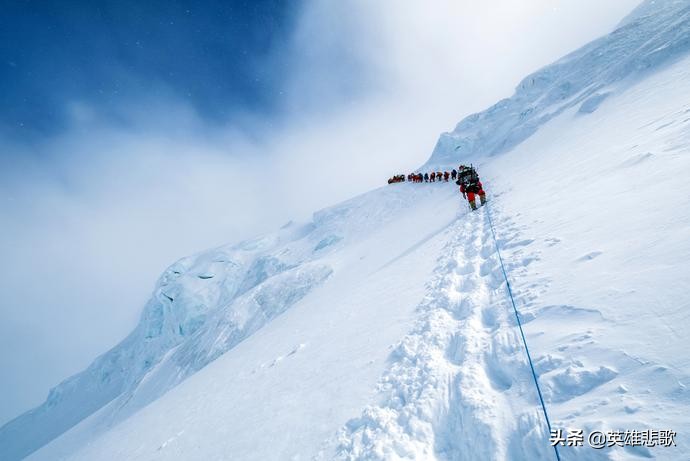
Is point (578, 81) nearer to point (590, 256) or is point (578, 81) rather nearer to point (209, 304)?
point (590, 256)

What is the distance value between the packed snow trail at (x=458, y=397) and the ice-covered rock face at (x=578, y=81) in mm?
24647

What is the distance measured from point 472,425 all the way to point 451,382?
682mm

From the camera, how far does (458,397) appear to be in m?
3.53

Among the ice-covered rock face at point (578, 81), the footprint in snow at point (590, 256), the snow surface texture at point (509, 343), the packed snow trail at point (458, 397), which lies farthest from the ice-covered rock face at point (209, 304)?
the footprint in snow at point (590, 256)

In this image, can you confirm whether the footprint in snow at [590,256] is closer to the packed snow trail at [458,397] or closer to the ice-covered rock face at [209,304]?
the packed snow trail at [458,397]

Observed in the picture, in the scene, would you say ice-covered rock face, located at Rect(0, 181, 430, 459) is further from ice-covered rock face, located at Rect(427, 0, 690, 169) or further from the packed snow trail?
the packed snow trail

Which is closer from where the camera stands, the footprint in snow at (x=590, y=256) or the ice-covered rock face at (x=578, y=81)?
the footprint in snow at (x=590, y=256)

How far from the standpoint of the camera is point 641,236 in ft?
14.4

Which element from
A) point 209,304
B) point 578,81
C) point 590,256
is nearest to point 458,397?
point 590,256

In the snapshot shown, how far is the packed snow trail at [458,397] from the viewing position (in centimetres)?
290

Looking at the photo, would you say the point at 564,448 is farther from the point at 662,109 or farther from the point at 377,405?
the point at 662,109

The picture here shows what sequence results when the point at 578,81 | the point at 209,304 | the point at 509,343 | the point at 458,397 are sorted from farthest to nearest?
1. the point at 209,304
2. the point at 578,81
3. the point at 509,343
4. the point at 458,397

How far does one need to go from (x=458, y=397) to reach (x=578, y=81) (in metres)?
48.2

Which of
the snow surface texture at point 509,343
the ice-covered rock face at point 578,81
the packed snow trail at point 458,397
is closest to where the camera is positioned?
the snow surface texture at point 509,343
